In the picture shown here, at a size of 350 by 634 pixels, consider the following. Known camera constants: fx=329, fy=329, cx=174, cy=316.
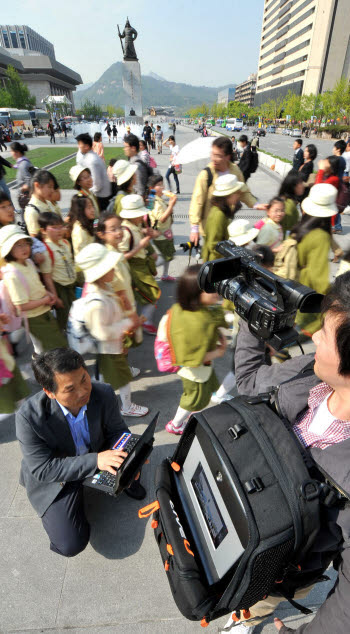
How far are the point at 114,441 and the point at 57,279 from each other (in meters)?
1.90

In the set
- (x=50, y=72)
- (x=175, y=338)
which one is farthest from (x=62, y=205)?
(x=50, y=72)

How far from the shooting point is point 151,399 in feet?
11.0

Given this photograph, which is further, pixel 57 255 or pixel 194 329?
pixel 57 255

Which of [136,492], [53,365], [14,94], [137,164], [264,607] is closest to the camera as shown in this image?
[264,607]

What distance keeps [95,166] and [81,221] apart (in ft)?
6.93

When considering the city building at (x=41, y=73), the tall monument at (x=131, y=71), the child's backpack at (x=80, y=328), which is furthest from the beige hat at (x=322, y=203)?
the city building at (x=41, y=73)

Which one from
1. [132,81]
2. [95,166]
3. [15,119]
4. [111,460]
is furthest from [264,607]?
[15,119]

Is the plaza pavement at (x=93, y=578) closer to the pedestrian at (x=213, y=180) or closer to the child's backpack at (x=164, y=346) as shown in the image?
the child's backpack at (x=164, y=346)

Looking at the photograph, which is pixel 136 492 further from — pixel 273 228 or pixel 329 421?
pixel 273 228

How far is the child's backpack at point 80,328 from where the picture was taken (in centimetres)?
249

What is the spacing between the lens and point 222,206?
3520mm

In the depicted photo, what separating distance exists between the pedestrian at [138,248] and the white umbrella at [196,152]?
2085mm

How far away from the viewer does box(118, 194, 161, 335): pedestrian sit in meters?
3.60

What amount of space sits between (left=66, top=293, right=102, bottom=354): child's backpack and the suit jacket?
1.63 feet
